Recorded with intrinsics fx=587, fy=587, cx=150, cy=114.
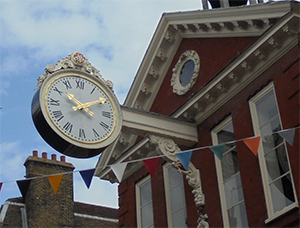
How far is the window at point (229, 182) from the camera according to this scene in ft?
41.8

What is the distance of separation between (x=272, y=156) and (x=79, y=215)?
18.2 m

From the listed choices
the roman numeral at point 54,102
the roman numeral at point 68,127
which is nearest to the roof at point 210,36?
the roman numeral at point 68,127

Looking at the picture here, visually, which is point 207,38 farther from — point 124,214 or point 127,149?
point 124,214

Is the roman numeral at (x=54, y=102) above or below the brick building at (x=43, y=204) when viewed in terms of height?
below

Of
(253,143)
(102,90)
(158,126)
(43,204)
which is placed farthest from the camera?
(43,204)

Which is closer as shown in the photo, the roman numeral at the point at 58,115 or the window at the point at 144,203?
the roman numeral at the point at 58,115

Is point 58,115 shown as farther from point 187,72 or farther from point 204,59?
point 187,72

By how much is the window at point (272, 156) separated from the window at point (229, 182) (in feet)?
2.87

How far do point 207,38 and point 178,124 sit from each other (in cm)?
258

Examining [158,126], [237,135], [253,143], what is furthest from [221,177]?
[253,143]

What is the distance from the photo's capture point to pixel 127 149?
15906 millimetres

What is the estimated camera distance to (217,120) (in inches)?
556

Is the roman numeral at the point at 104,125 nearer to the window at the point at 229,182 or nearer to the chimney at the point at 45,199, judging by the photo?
the window at the point at 229,182

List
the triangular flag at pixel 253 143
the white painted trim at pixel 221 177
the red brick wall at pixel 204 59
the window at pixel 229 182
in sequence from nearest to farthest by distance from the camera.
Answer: the triangular flag at pixel 253 143
the window at pixel 229 182
the white painted trim at pixel 221 177
the red brick wall at pixel 204 59
